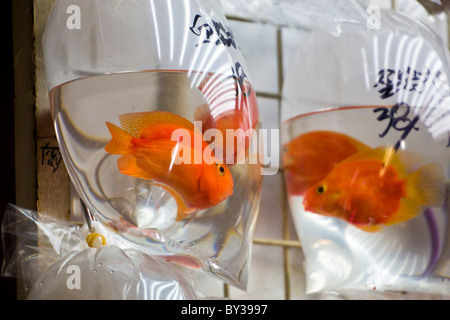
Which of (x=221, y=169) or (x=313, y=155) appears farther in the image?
(x=313, y=155)

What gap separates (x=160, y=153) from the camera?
1.41 ft

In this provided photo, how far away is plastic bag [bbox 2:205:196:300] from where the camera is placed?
41cm

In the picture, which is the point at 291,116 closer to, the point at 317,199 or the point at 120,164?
the point at 317,199

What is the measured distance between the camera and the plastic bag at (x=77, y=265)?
1.33 ft

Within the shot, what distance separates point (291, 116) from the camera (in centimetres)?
66

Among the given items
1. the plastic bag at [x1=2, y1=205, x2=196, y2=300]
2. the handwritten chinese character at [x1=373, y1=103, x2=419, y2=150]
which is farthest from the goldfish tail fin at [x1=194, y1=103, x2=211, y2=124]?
the handwritten chinese character at [x1=373, y1=103, x2=419, y2=150]

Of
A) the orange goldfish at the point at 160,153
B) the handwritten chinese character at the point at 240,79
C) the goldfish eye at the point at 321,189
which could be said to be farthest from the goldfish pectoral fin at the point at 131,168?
the goldfish eye at the point at 321,189

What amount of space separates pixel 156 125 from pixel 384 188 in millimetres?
269

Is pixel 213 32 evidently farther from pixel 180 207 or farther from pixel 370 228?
pixel 370 228

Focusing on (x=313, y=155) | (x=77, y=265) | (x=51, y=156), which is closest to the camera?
(x=77, y=265)

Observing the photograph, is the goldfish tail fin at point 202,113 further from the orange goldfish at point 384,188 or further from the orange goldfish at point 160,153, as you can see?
the orange goldfish at point 384,188

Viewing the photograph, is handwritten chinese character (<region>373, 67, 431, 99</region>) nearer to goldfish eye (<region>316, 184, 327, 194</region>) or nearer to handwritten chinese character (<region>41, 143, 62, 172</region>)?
goldfish eye (<region>316, 184, 327, 194</region>)

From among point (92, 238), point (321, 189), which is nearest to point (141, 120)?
point (92, 238)
